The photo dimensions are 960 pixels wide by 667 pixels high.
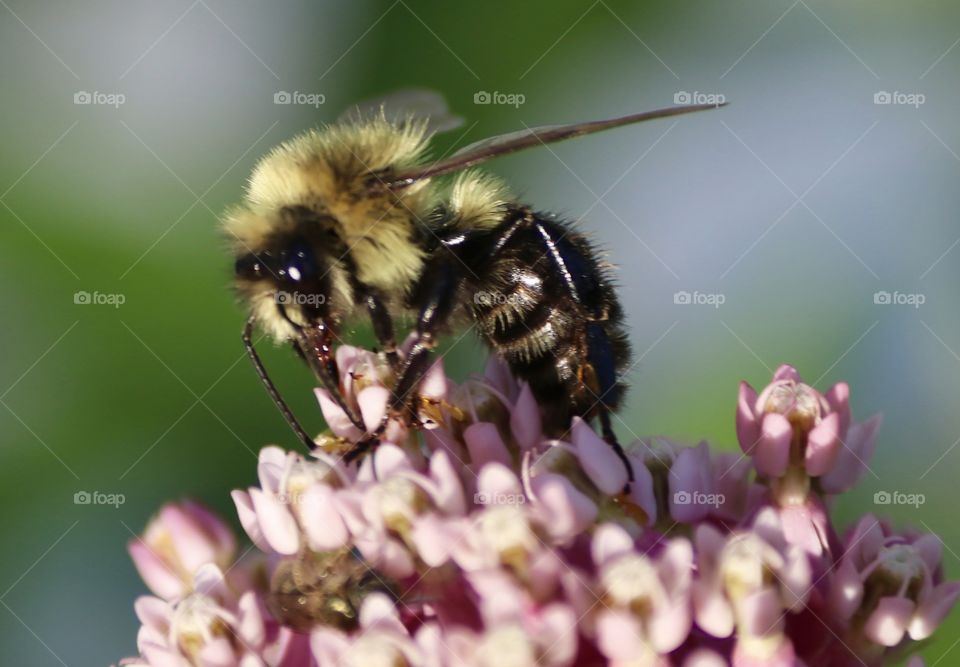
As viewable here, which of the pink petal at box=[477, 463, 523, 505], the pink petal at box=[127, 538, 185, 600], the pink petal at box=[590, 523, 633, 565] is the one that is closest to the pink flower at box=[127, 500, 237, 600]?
the pink petal at box=[127, 538, 185, 600]

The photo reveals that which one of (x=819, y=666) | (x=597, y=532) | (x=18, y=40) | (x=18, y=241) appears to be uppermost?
(x=18, y=40)

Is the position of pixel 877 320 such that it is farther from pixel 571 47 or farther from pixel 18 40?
pixel 18 40

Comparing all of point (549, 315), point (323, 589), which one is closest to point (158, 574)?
point (323, 589)

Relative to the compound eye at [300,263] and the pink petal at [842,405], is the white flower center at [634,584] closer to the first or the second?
the pink petal at [842,405]

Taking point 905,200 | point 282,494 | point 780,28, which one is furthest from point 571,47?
point 282,494

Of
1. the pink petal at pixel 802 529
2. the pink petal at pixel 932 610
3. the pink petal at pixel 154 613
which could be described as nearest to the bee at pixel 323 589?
the pink petal at pixel 154 613
